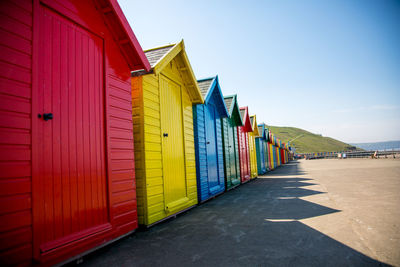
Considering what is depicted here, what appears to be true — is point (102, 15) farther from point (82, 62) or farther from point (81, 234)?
point (81, 234)

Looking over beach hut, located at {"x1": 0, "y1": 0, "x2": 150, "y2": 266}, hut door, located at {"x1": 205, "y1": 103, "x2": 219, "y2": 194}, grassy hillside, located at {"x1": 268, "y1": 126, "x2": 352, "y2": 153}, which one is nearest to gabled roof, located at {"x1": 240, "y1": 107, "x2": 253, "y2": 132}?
hut door, located at {"x1": 205, "y1": 103, "x2": 219, "y2": 194}

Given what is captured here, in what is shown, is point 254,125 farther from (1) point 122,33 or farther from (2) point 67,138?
(2) point 67,138

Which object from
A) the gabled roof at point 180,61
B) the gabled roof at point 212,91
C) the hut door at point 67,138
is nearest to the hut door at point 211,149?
the gabled roof at point 212,91

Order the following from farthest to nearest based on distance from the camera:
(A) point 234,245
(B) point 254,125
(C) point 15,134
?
(B) point 254,125
(A) point 234,245
(C) point 15,134

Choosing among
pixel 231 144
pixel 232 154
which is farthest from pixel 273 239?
pixel 231 144

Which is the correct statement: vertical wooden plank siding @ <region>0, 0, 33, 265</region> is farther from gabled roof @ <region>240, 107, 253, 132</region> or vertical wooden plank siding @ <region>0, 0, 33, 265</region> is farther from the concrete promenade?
gabled roof @ <region>240, 107, 253, 132</region>

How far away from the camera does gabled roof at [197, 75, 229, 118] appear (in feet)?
30.0

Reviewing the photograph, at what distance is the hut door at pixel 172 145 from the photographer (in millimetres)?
6133

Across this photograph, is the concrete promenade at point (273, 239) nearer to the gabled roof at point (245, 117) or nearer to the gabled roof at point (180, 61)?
the gabled roof at point (180, 61)

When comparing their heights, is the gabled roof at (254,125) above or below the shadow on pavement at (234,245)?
above

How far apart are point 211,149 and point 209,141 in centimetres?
37

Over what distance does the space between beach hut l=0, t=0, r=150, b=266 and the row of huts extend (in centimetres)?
1

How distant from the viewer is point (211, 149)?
9656 millimetres

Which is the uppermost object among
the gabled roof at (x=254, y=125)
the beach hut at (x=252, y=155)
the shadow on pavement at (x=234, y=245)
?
the gabled roof at (x=254, y=125)
